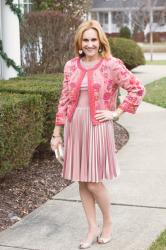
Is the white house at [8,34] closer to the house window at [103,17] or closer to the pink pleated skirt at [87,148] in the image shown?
the pink pleated skirt at [87,148]

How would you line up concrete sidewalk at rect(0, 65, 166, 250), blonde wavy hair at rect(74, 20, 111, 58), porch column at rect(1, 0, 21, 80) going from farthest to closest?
porch column at rect(1, 0, 21, 80), concrete sidewalk at rect(0, 65, 166, 250), blonde wavy hair at rect(74, 20, 111, 58)

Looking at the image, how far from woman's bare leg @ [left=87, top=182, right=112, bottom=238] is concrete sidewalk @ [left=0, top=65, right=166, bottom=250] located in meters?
0.11

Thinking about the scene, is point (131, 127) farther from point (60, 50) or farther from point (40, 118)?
point (40, 118)

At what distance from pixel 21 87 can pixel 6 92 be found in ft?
0.91

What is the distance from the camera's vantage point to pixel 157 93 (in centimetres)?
1541

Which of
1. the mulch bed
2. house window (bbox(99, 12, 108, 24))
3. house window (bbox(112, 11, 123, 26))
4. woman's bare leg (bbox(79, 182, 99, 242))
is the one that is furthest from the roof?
woman's bare leg (bbox(79, 182, 99, 242))

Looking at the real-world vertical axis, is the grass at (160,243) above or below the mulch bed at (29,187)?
above

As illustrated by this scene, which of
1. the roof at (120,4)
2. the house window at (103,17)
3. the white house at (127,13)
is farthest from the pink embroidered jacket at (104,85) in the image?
the house window at (103,17)

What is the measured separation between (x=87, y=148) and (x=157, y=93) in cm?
1108

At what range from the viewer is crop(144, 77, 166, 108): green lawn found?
543 inches

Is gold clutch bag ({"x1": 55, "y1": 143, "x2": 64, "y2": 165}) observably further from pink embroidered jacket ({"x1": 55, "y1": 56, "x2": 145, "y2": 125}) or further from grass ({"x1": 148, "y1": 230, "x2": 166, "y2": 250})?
grass ({"x1": 148, "y1": 230, "x2": 166, "y2": 250})

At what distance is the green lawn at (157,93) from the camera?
1380 cm

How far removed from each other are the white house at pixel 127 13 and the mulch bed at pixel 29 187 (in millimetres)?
39257

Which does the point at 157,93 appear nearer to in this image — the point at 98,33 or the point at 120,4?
the point at 98,33
